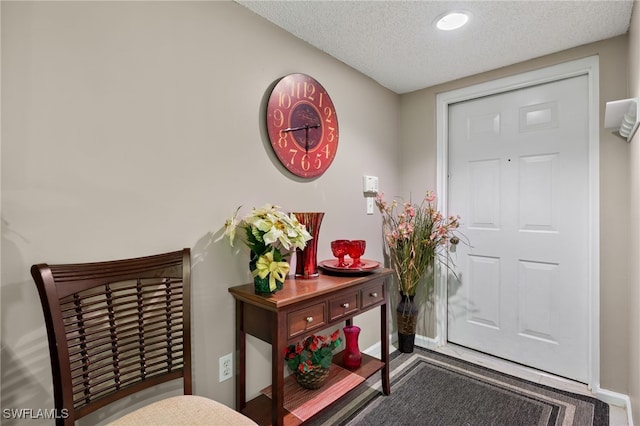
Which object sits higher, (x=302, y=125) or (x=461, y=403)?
(x=302, y=125)

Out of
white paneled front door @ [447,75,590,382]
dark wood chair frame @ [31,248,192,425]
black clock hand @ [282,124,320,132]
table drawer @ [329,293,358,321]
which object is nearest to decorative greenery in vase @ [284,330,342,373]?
table drawer @ [329,293,358,321]

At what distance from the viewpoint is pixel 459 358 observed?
2416mm

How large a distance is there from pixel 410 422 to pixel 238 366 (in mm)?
968

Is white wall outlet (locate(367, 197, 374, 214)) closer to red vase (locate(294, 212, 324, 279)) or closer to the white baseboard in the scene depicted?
red vase (locate(294, 212, 324, 279))

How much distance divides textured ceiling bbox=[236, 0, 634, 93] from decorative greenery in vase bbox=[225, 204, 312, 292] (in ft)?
3.54

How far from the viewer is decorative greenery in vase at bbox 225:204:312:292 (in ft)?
4.50

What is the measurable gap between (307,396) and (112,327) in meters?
1.01

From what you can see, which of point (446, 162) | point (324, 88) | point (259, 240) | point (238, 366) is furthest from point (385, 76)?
point (238, 366)

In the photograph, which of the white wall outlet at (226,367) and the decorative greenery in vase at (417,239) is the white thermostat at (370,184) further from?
the white wall outlet at (226,367)

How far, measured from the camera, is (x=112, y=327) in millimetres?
1076

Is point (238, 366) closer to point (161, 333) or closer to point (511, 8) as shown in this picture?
point (161, 333)

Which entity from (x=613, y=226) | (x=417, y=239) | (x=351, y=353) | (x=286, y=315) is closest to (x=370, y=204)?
(x=417, y=239)

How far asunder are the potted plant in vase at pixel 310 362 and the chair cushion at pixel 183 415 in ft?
2.10

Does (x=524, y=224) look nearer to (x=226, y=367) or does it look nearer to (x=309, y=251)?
(x=309, y=251)
